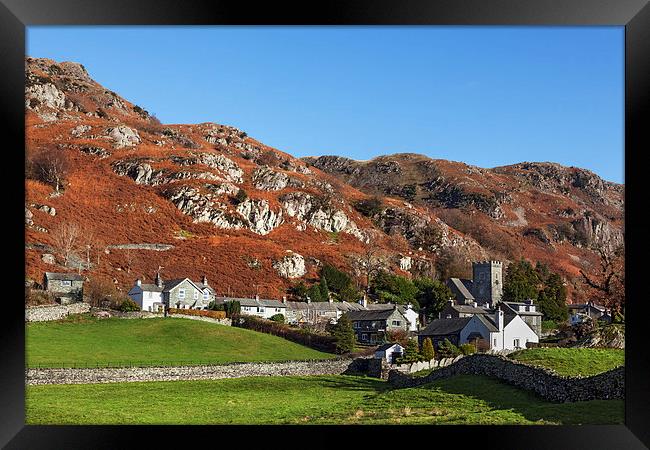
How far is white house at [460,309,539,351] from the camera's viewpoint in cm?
1934

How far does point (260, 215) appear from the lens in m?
38.6

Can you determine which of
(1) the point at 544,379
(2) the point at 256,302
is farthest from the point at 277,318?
(1) the point at 544,379

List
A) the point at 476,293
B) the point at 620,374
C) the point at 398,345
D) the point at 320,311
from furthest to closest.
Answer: the point at 320,311 → the point at 476,293 → the point at 398,345 → the point at 620,374

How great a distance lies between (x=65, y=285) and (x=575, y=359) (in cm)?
1694

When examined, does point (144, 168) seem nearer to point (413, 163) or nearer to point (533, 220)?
point (413, 163)

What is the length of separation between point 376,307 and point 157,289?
7.45 meters

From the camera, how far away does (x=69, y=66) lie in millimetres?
53125

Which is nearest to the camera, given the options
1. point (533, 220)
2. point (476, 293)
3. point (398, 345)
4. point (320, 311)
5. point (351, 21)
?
point (351, 21)

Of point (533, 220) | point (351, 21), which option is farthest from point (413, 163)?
point (351, 21)

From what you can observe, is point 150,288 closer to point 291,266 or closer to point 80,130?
point 291,266

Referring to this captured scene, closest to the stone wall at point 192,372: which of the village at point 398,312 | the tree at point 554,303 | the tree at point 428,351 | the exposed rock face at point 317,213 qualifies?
the village at point 398,312

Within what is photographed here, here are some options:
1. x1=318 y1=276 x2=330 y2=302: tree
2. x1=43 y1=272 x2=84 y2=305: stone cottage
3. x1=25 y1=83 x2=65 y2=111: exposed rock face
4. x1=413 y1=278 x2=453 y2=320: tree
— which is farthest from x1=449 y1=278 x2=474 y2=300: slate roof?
x1=25 y1=83 x2=65 y2=111: exposed rock face

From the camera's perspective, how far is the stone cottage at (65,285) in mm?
23312

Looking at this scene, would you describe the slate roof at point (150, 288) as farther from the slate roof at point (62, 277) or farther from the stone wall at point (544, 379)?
the stone wall at point (544, 379)
